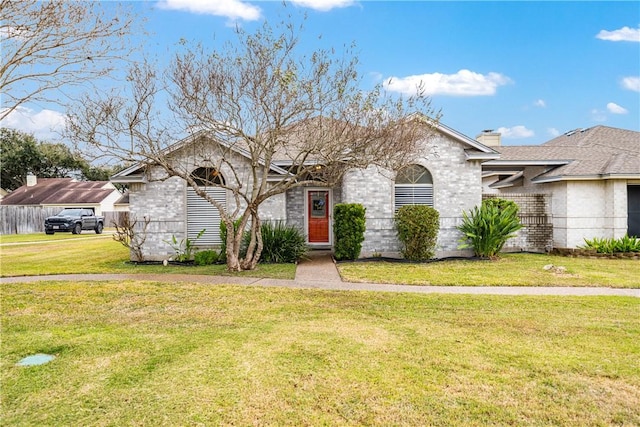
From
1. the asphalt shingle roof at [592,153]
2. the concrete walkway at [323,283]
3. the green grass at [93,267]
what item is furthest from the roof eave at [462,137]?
the green grass at [93,267]

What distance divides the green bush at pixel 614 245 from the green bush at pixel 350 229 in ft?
25.4

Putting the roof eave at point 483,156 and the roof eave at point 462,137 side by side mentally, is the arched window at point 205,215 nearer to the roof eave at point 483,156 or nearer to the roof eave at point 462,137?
the roof eave at point 462,137

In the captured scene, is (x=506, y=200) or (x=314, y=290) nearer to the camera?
(x=314, y=290)

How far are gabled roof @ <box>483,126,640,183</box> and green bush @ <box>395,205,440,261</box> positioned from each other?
13.9 feet

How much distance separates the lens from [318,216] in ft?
53.9

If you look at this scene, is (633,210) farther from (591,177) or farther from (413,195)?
(413,195)

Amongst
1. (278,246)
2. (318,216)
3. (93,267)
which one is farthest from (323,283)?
(93,267)

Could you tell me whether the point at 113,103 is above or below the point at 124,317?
above

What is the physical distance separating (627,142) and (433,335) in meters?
18.3

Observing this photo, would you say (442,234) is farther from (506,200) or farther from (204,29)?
(204,29)

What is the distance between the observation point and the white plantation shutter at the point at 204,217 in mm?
13805

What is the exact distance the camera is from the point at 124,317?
663 centimetres

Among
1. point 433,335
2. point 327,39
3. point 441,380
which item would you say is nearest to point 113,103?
point 327,39

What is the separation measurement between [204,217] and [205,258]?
1.82 metres
